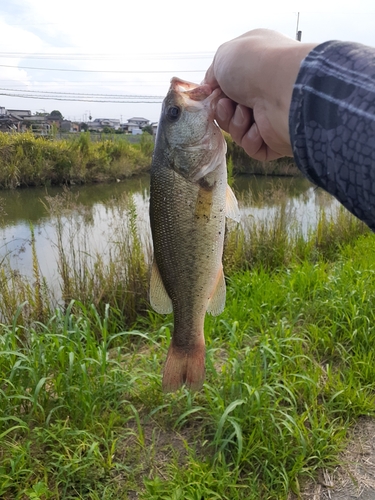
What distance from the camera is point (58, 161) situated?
18.0 metres

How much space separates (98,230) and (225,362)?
5.52 metres

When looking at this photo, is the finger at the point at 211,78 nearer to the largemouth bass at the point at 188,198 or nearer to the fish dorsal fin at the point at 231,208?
the largemouth bass at the point at 188,198

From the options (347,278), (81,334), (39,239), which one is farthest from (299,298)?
(39,239)

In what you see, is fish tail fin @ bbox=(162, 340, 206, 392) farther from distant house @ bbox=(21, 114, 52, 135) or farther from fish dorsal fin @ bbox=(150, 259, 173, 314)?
distant house @ bbox=(21, 114, 52, 135)

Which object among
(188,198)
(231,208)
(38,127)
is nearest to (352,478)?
(231,208)

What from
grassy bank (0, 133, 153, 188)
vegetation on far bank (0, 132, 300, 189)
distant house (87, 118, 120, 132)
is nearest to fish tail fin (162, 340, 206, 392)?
vegetation on far bank (0, 132, 300, 189)

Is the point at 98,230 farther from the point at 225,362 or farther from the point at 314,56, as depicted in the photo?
the point at 314,56

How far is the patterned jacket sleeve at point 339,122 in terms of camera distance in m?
0.95

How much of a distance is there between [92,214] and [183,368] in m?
6.17

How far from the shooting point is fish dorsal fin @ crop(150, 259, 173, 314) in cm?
188

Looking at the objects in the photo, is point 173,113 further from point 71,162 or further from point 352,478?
point 71,162

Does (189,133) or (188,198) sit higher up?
(189,133)

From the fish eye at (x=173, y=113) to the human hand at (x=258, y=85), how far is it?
162 mm

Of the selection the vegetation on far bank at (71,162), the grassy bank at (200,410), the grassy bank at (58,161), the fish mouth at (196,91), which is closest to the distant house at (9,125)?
the grassy bank at (58,161)
